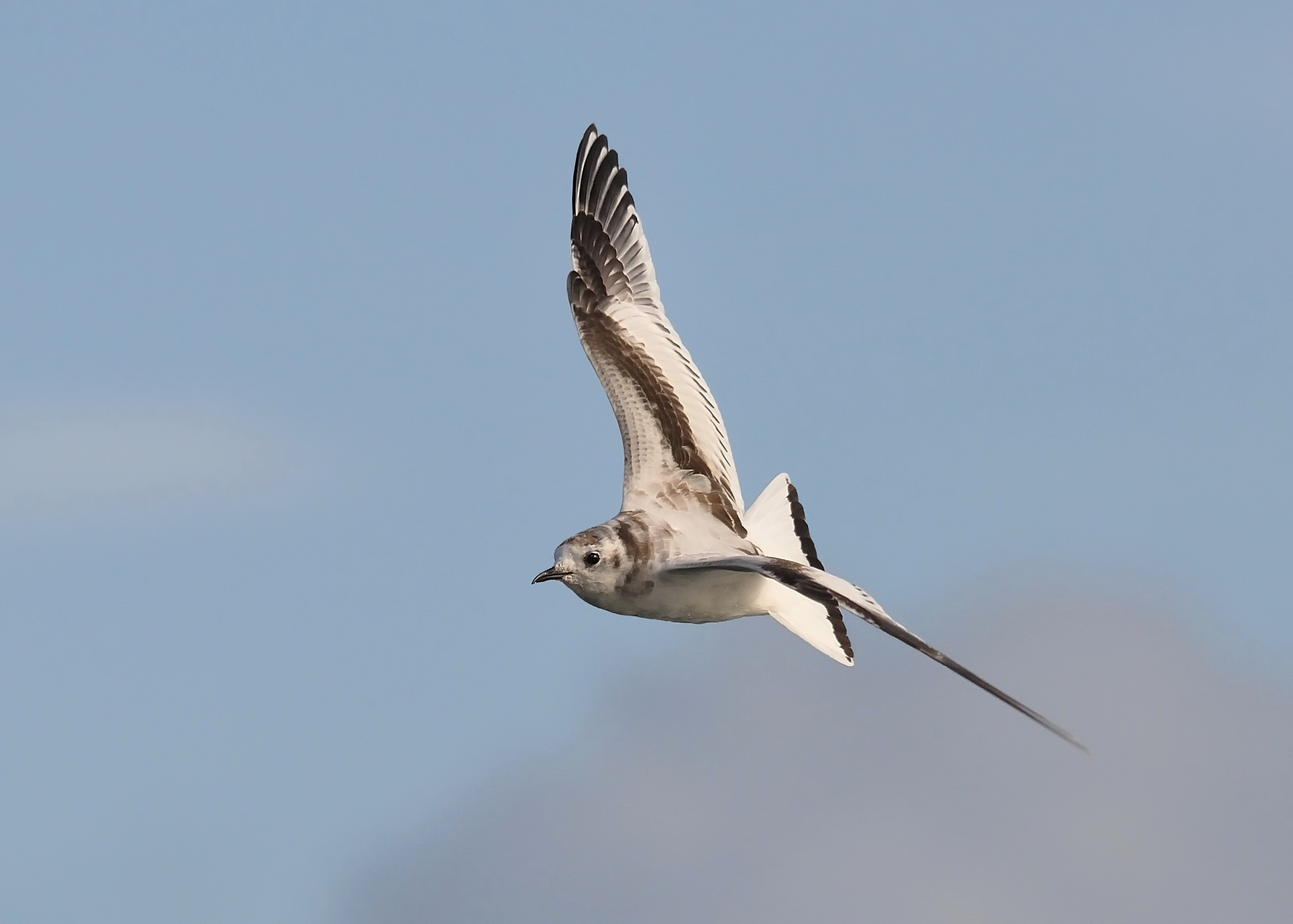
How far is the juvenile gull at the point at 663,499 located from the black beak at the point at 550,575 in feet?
0.04

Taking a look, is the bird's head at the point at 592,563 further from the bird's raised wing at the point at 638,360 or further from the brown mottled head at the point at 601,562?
the bird's raised wing at the point at 638,360

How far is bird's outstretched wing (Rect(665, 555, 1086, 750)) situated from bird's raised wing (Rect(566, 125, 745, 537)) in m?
3.16

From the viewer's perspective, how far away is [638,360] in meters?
20.4

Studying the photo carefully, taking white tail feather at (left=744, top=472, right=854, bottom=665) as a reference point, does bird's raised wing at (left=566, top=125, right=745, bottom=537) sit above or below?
above

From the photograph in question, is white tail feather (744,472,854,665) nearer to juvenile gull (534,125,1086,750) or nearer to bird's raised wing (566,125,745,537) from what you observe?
juvenile gull (534,125,1086,750)

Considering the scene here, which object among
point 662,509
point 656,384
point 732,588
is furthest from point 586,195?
point 732,588

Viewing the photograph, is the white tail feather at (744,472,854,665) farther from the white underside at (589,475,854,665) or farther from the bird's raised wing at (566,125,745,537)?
the bird's raised wing at (566,125,745,537)

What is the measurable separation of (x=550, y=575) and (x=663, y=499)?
8.64ft

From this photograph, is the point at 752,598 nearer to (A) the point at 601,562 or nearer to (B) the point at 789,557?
(B) the point at 789,557

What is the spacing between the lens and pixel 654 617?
58.3 ft

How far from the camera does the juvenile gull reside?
1697cm

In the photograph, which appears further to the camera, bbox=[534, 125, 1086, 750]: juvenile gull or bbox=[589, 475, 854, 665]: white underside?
bbox=[589, 475, 854, 665]: white underside

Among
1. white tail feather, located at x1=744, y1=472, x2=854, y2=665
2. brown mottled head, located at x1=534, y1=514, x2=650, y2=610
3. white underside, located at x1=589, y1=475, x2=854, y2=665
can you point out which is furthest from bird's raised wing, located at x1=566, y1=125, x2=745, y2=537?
brown mottled head, located at x1=534, y1=514, x2=650, y2=610

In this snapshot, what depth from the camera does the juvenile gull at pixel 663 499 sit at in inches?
668
